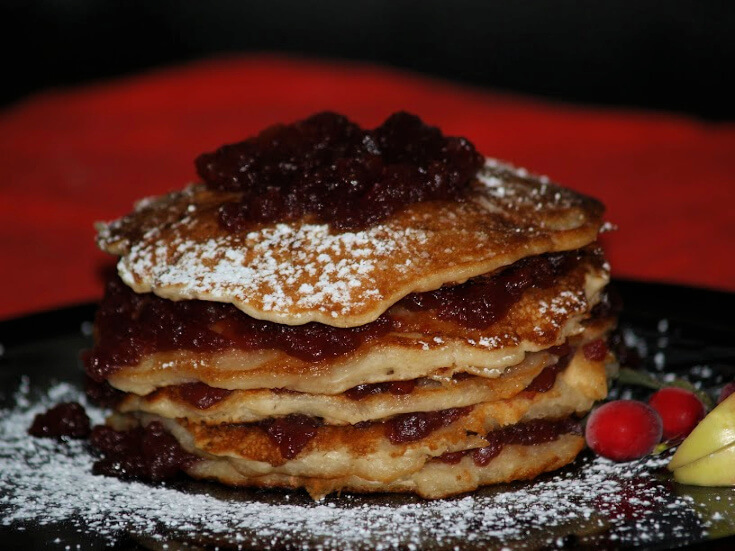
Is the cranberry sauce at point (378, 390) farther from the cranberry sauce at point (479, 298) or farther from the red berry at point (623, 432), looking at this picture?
the red berry at point (623, 432)

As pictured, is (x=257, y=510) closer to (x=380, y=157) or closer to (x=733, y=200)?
(x=380, y=157)

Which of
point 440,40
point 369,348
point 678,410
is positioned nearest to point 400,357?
point 369,348

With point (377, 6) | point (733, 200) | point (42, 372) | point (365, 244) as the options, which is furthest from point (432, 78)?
point (365, 244)

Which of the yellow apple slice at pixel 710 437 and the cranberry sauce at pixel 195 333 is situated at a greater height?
the cranberry sauce at pixel 195 333

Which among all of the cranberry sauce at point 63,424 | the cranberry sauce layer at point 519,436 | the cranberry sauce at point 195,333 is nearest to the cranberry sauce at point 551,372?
the cranberry sauce layer at point 519,436

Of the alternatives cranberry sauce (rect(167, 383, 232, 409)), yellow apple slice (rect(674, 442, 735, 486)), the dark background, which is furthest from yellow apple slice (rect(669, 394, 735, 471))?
the dark background
